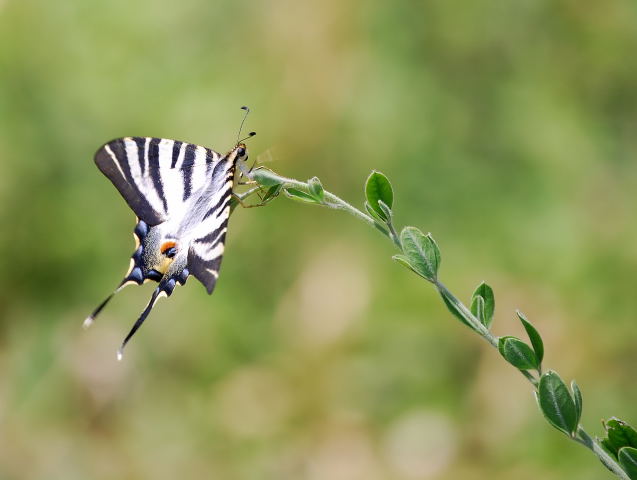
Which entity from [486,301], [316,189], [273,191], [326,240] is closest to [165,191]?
[273,191]

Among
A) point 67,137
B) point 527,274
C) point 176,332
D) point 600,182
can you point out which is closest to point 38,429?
point 176,332

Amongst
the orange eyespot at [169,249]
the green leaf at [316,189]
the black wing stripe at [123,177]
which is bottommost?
the orange eyespot at [169,249]

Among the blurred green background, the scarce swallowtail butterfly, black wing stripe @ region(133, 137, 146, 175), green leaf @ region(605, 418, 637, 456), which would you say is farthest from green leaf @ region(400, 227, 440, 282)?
the blurred green background

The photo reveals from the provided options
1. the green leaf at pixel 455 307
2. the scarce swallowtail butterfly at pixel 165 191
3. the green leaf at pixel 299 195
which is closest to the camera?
the green leaf at pixel 455 307

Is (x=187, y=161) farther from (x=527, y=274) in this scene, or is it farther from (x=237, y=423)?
(x=527, y=274)

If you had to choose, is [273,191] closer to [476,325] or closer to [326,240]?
[476,325]

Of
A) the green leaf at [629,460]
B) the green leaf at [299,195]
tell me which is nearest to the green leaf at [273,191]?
the green leaf at [299,195]

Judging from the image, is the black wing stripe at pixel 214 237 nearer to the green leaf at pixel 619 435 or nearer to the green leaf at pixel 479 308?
the green leaf at pixel 479 308
